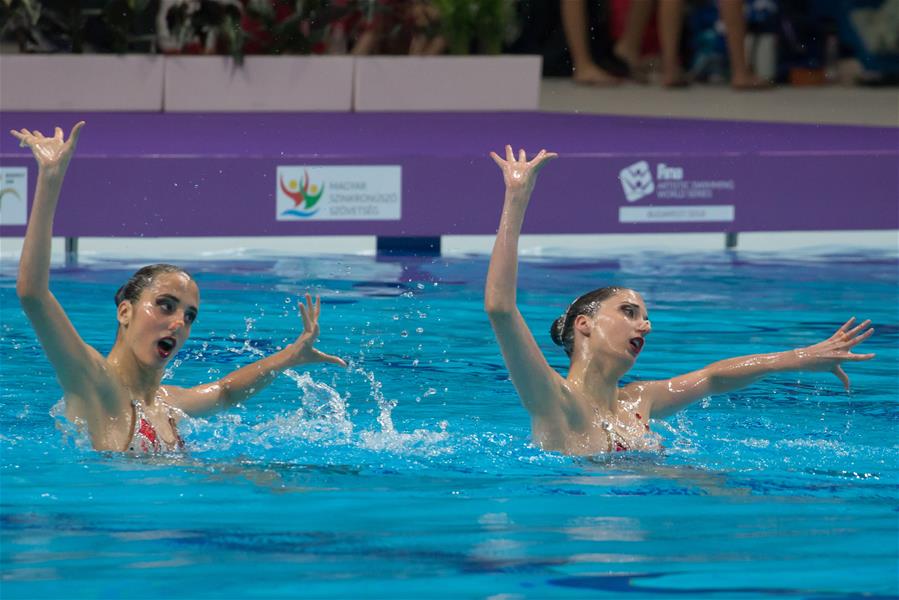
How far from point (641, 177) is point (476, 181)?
0.93m

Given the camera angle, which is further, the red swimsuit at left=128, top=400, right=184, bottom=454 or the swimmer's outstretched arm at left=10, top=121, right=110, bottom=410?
the red swimsuit at left=128, top=400, right=184, bottom=454

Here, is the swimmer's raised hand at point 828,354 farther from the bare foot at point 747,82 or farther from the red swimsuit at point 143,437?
the bare foot at point 747,82

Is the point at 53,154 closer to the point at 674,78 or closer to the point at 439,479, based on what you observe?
the point at 439,479

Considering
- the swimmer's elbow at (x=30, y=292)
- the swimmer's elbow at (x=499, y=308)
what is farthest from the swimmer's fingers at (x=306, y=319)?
the swimmer's elbow at (x=30, y=292)

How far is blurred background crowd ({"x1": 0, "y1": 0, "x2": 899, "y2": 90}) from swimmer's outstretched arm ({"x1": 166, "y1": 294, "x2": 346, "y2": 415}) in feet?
23.2

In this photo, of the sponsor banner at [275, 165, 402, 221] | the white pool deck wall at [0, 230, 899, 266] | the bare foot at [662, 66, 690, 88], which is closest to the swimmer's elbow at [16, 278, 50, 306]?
the white pool deck wall at [0, 230, 899, 266]

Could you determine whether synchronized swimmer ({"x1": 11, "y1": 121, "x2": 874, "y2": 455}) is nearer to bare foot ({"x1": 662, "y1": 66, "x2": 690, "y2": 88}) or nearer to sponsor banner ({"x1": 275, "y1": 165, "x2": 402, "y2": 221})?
sponsor banner ({"x1": 275, "y1": 165, "x2": 402, "y2": 221})

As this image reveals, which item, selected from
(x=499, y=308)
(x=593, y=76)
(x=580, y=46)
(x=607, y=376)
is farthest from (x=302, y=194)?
(x=593, y=76)

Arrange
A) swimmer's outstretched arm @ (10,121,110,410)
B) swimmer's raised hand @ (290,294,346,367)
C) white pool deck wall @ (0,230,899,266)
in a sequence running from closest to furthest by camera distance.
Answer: swimmer's outstretched arm @ (10,121,110,410) < swimmer's raised hand @ (290,294,346,367) < white pool deck wall @ (0,230,899,266)

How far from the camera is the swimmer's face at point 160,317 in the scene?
4.43 metres

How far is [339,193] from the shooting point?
9.05 meters

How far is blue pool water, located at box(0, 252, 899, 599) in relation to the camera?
3.62 m

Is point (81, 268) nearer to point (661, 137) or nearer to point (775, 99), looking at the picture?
point (661, 137)

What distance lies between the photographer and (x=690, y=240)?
32.5 ft
